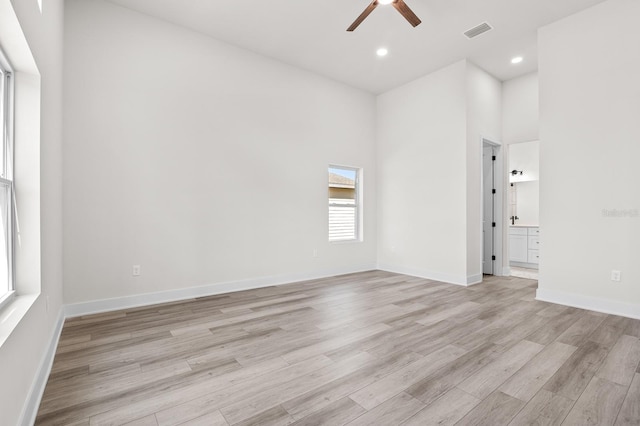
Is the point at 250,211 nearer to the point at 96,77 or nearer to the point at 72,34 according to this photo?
the point at 96,77

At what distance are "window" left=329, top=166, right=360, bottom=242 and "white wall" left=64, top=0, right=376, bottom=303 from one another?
30 centimetres

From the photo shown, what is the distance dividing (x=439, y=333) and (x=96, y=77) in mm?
4522

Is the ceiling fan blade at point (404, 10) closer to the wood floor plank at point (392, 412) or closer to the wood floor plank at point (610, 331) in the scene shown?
the wood floor plank at point (392, 412)

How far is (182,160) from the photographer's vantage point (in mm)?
3920

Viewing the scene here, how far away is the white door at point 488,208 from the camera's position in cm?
572

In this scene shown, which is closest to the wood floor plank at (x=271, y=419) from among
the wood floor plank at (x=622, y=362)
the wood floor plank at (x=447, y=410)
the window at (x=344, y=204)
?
the wood floor plank at (x=447, y=410)

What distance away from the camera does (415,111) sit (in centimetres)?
553

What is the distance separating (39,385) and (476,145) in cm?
576

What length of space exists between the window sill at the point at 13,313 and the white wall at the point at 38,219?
3cm

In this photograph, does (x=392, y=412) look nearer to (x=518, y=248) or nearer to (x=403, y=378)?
(x=403, y=378)

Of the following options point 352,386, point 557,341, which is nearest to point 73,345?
point 352,386

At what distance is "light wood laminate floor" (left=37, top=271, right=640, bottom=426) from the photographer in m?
1.71

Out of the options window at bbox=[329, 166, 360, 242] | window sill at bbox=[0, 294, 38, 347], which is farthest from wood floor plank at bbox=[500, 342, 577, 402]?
window at bbox=[329, 166, 360, 242]

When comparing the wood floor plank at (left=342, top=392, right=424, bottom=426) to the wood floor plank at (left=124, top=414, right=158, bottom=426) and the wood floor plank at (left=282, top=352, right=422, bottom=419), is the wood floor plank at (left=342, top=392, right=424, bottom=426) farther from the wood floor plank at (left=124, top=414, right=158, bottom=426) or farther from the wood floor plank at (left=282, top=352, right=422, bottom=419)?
the wood floor plank at (left=124, top=414, right=158, bottom=426)
